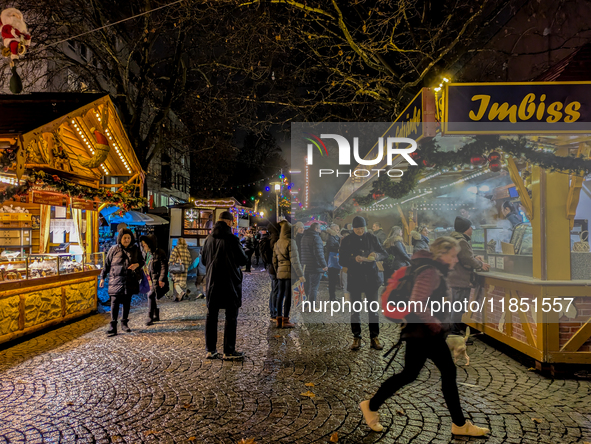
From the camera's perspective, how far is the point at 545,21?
872 cm

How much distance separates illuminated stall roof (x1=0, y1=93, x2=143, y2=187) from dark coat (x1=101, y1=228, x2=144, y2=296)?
2363 mm

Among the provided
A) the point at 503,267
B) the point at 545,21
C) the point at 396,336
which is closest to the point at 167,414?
the point at 396,336

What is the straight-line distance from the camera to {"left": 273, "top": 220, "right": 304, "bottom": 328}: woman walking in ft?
25.0

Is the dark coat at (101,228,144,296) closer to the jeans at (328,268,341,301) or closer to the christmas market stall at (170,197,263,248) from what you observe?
the jeans at (328,268,341,301)

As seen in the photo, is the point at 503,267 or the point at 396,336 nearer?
the point at 503,267

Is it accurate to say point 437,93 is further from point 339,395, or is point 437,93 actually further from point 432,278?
point 339,395

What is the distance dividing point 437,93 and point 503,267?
3.45m

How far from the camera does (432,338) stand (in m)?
3.37

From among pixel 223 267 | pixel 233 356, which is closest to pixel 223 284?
pixel 223 267

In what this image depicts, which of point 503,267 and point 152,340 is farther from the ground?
point 503,267

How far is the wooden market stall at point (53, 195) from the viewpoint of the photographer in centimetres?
687

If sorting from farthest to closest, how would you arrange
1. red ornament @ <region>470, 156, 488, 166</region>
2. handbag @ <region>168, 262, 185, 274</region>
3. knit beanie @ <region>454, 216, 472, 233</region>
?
1. handbag @ <region>168, 262, 185, 274</region>
2. knit beanie @ <region>454, 216, 472, 233</region>
3. red ornament @ <region>470, 156, 488, 166</region>

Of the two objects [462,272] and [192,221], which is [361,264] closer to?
[462,272]

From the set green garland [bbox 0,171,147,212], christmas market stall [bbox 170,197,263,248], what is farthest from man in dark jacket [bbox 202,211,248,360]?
christmas market stall [bbox 170,197,263,248]
